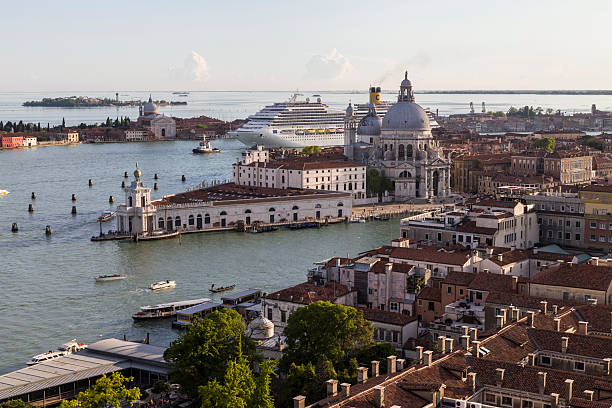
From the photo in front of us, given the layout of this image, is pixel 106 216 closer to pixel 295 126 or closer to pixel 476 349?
pixel 476 349

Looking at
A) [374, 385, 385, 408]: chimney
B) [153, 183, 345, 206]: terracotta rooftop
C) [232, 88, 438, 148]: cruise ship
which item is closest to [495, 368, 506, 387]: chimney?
[374, 385, 385, 408]: chimney

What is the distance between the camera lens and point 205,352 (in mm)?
11031

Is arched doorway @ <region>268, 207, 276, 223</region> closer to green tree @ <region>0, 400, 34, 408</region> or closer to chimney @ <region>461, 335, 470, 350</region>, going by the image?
green tree @ <region>0, 400, 34, 408</region>

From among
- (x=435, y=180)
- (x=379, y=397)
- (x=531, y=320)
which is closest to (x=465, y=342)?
(x=531, y=320)

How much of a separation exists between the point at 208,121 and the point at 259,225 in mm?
75340

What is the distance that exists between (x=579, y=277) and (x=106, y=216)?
19.1m

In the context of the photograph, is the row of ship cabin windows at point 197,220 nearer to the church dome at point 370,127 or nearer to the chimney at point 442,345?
the church dome at point 370,127

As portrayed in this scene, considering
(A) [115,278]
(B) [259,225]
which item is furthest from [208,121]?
(A) [115,278]

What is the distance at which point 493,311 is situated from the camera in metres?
12.5

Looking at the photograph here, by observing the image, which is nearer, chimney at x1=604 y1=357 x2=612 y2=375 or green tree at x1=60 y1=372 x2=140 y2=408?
chimney at x1=604 y1=357 x2=612 y2=375

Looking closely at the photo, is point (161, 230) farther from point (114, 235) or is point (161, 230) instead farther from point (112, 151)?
point (112, 151)

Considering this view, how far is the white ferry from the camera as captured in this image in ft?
53.2

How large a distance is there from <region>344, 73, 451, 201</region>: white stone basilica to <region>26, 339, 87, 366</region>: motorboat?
23074 mm

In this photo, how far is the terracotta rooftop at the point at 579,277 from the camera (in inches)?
511
